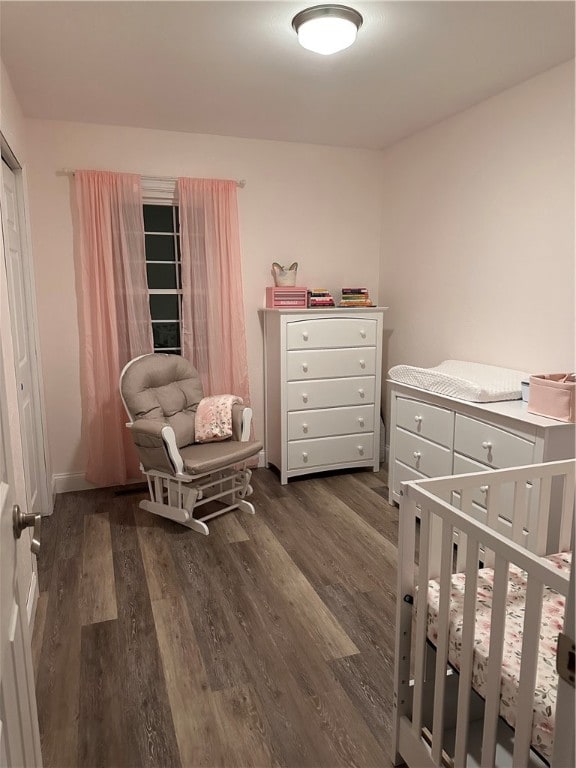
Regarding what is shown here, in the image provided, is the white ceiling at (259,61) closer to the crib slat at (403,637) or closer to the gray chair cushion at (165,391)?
the gray chair cushion at (165,391)

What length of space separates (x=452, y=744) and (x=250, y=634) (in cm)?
95

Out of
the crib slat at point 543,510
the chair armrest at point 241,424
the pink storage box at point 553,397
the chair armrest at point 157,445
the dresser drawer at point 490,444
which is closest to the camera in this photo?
the crib slat at point 543,510

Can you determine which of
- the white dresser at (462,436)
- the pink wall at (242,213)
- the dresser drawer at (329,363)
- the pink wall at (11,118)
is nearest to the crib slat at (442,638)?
the white dresser at (462,436)

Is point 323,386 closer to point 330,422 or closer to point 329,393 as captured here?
point 329,393

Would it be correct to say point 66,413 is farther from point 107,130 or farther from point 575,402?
point 575,402

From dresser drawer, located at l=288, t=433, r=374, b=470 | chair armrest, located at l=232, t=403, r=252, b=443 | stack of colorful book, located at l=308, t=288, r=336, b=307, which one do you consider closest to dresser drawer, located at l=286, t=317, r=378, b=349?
stack of colorful book, located at l=308, t=288, r=336, b=307

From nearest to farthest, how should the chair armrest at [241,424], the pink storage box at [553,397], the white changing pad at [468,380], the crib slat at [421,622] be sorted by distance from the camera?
the crib slat at [421,622], the pink storage box at [553,397], the white changing pad at [468,380], the chair armrest at [241,424]

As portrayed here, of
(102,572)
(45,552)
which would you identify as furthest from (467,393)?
(45,552)

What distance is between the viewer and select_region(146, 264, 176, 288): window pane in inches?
156

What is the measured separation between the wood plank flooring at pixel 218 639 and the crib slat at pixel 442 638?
30cm

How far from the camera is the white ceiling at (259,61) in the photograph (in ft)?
6.98

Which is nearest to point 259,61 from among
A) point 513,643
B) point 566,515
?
point 566,515

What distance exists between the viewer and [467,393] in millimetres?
2766

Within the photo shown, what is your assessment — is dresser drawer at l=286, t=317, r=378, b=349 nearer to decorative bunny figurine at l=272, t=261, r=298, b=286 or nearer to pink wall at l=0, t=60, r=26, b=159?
decorative bunny figurine at l=272, t=261, r=298, b=286
